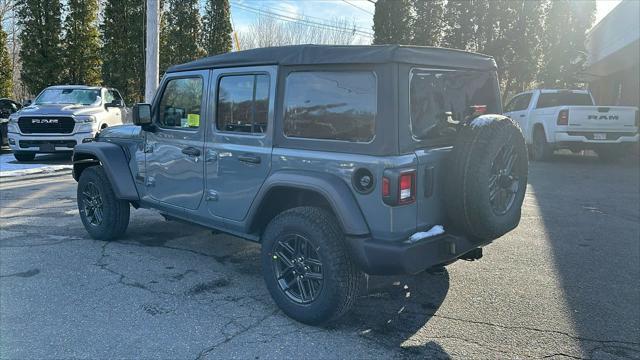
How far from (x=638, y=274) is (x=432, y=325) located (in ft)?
8.15

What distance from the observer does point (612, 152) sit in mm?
13188

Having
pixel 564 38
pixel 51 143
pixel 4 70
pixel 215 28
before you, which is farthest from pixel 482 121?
pixel 215 28

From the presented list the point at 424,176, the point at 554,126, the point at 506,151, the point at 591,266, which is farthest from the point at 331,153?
the point at 554,126

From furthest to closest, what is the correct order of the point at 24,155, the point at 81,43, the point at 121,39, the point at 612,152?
1. the point at 121,39
2. the point at 81,43
3. the point at 612,152
4. the point at 24,155

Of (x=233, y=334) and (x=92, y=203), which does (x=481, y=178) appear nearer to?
(x=233, y=334)

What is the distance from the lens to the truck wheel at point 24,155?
12.6 metres

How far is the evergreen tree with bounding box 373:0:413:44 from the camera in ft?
81.6

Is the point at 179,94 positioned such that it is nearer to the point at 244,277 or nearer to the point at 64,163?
the point at 244,277

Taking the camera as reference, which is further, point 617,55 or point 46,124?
point 617,55

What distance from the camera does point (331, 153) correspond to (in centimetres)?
354

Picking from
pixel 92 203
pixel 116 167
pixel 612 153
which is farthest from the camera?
pixel 612 153

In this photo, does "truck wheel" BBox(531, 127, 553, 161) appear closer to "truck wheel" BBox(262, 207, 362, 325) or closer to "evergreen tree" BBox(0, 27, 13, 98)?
"truck wheel" BBox(262, 207, 362, 325)

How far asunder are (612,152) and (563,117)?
2104mm

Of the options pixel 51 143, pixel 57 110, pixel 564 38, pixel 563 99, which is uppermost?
pixel 564 38
